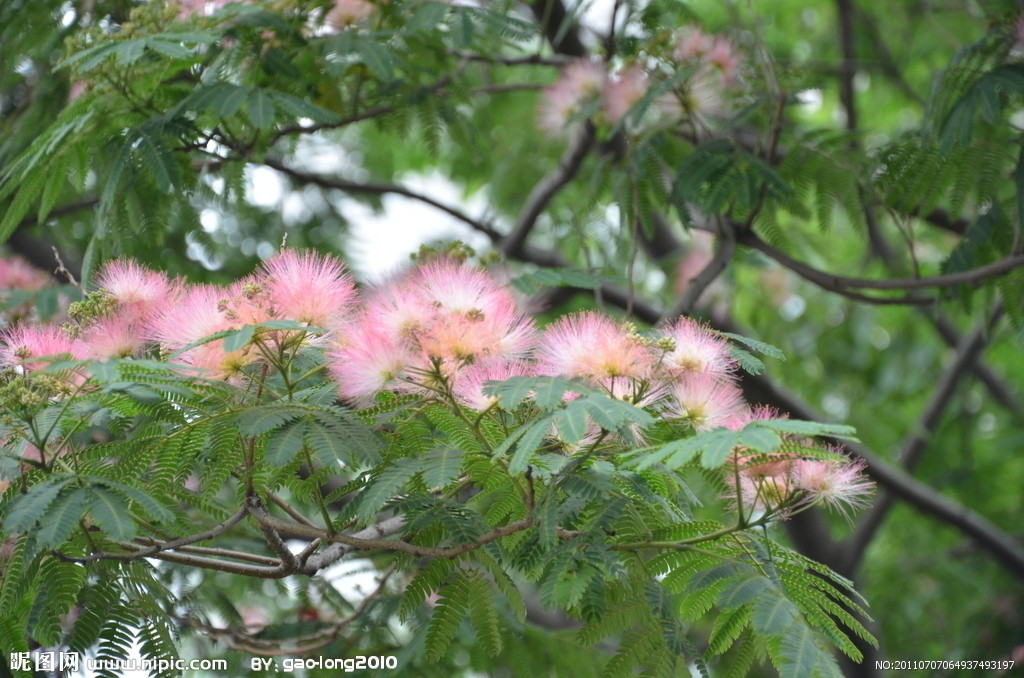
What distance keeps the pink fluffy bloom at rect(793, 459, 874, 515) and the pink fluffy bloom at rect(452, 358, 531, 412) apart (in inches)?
26.1

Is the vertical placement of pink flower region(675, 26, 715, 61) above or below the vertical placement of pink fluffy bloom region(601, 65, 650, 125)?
above

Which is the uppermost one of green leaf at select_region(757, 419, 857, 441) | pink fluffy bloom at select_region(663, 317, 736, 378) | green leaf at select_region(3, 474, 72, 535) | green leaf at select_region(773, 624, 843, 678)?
pink fluffy bloom at select_region(663, 317, 736, 378)

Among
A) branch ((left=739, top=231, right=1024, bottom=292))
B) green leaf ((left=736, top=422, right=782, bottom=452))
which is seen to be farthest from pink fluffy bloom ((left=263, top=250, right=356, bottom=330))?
branch ((left=739, top=231, right=1024, bottom=292))

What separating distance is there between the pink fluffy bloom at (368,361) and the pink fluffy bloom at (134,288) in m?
0.60

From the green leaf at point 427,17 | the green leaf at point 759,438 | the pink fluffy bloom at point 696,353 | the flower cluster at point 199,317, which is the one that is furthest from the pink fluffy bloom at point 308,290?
the green leaf at point 427,17

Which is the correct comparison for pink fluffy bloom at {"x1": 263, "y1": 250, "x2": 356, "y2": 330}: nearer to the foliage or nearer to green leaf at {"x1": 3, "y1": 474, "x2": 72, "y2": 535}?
the foliage

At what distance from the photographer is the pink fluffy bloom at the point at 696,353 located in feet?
7.99

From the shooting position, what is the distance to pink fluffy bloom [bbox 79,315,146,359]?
8.62 feet

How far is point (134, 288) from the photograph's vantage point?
280 cm

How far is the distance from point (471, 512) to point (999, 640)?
16.2 feet

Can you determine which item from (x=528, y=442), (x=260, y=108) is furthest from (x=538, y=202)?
(x=528, y=442)

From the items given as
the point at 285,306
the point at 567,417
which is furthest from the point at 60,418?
the point at 567,417

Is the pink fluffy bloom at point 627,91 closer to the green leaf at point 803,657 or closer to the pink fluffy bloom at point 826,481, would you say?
the pink fluffy bloom at point 826,481

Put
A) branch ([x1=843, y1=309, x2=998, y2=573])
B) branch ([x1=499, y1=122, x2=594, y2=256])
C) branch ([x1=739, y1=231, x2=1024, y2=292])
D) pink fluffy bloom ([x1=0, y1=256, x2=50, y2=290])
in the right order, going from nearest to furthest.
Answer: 1. branch ([x1=739, y1=231, x2=1024, y2=292])
2. pink fluffy bloom ([x1=0, y1=256, x2=50, y2=290])
3. branch ([x1=499, y1=122, x2=594, y2=256])
4. branch ([x1=843, y1=309, x2=998, y2=573])
